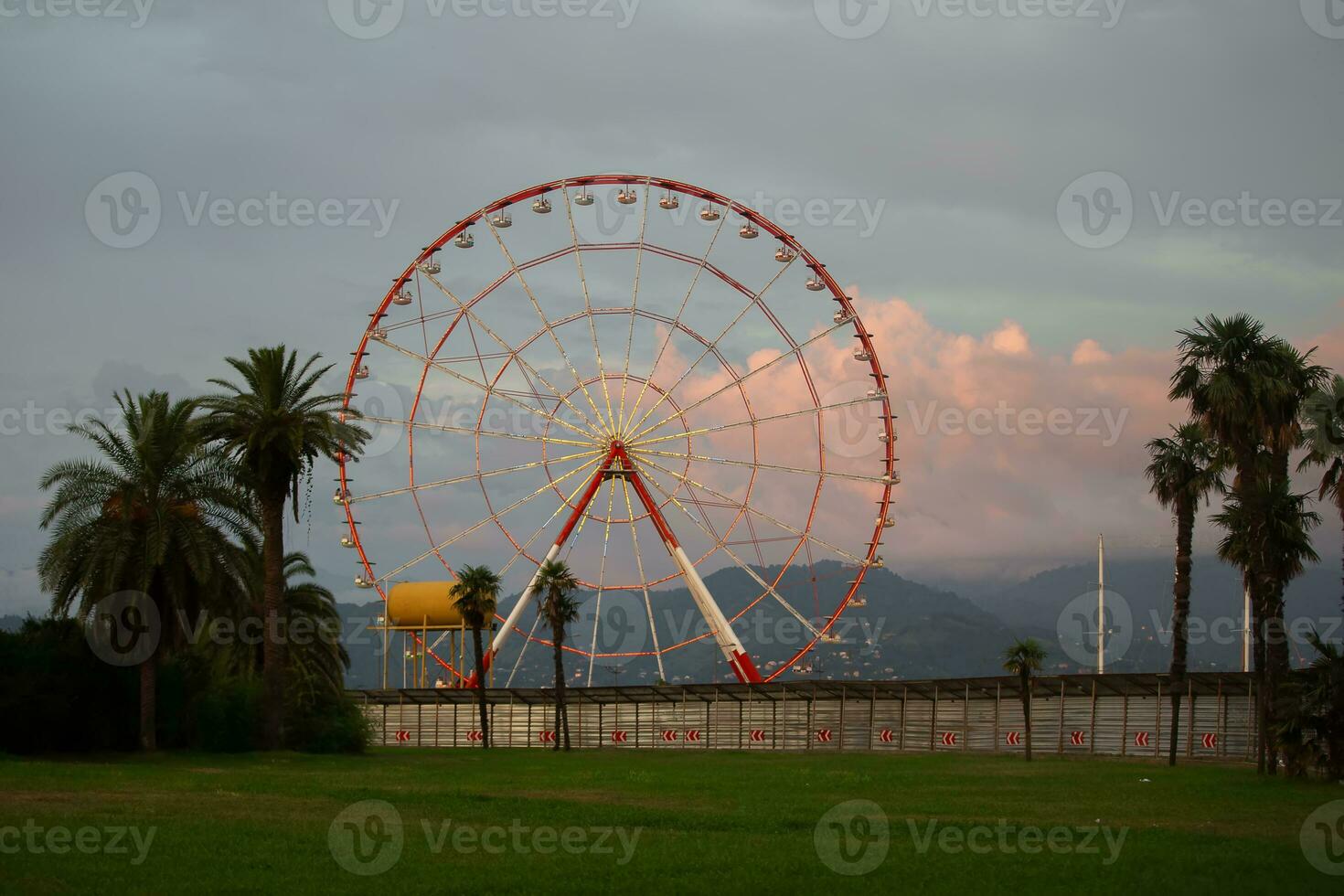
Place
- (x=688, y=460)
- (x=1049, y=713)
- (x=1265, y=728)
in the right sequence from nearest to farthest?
(x=1265, y=728), (x=1049, y=713), (x=688, y=460)

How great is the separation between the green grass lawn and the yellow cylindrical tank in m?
39.0

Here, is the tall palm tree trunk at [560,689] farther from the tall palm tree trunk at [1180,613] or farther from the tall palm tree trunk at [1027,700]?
the tall palm tree trunk at [1180,613]

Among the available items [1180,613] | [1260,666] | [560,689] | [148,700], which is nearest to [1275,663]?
[1260,666]

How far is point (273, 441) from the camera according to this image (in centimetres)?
5053

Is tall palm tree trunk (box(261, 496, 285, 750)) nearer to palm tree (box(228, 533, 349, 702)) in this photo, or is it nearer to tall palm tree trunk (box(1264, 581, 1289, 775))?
palm tree (box(228, 533, 349, 702))

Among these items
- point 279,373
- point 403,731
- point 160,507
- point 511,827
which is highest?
point 279,373

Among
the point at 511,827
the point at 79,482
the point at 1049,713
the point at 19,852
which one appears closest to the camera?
the point at 19,852

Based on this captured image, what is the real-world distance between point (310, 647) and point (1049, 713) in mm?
29397

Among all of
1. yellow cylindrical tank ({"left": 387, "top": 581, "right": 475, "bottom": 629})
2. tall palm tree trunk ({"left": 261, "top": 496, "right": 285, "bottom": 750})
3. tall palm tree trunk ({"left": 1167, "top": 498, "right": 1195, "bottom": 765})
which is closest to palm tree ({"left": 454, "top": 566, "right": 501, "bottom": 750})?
yellow cylindrical tank ({"left": 387, "top": 581, "right": 475, "bottom": 629})

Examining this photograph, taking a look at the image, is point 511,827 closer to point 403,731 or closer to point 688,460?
point 688,460

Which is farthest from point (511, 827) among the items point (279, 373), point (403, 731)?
point (403, 731)

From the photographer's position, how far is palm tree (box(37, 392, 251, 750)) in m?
46.3

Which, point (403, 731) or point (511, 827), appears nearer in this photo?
point (511, 827)

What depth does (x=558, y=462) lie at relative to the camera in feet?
216
